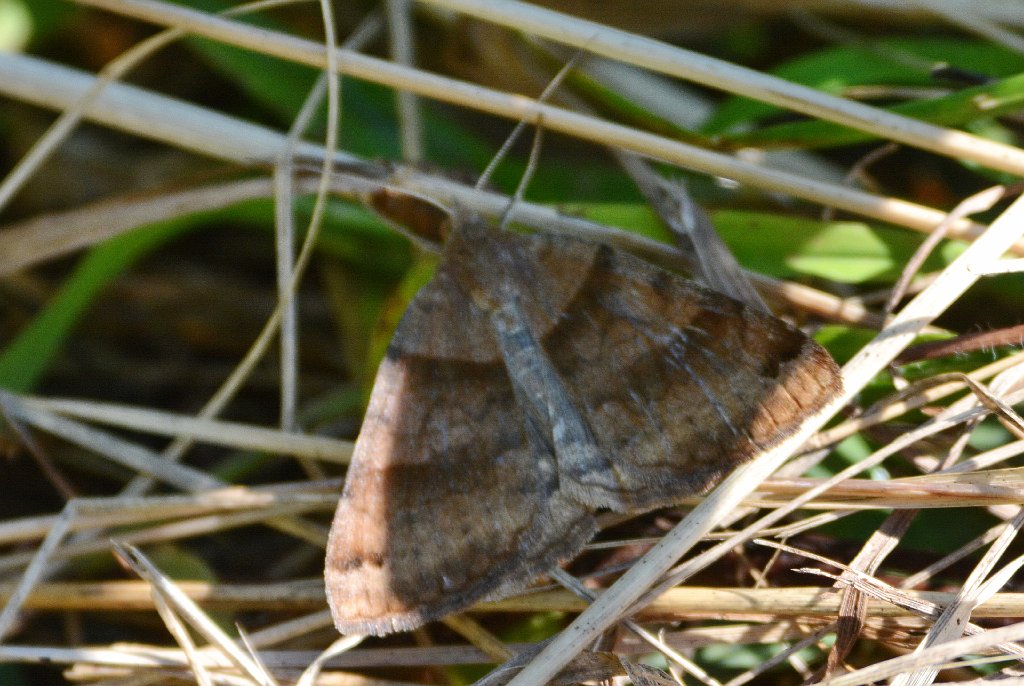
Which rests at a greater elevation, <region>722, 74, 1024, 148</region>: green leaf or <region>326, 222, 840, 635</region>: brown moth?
<region>722, 74, 1024, 148</region>: green leaf

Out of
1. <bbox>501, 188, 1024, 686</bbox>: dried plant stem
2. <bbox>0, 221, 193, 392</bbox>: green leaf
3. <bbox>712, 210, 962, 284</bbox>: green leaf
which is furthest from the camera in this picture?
<bbox>0, 221, 193, 392</bbox>: green leaf

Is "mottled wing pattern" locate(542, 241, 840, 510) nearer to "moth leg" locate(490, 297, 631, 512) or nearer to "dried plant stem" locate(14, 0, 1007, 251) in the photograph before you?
"moth leg" locate(490, 297, 631, 512)

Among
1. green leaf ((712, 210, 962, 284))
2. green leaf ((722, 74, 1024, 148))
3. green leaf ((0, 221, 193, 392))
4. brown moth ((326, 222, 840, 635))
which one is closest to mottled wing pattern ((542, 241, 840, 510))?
brown moth ((326, 222, 840, 635))

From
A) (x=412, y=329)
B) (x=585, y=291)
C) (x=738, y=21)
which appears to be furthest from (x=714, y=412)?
(x=738, y=21)

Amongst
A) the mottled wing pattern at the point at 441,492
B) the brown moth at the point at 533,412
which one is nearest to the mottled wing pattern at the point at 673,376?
the brown moth at the point at 533,412

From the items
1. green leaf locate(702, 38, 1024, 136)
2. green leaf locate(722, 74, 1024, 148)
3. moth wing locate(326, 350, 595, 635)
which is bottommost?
moth wing locate(326, 350, 595, 635)

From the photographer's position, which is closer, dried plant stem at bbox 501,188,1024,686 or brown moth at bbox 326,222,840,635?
dried plant stem at bbox 501,188,1024,686

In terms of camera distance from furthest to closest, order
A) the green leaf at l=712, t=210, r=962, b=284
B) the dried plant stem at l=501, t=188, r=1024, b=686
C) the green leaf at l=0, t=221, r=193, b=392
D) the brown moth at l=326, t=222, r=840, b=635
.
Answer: the green leaf at l=0, t=221, r=193, b=392
the green leaf at l=712, t=210, r=962, b=284
the brown moth at l=326, t=222, r=840, b=635
the dried plant stem at l=501, t=188, r=1024, b=686

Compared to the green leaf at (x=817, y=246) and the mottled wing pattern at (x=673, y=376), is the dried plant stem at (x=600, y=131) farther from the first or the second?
the mottled wing pattern at (x=673, y=376)

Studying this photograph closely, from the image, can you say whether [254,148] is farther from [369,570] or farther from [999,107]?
[999,107]
